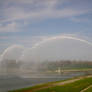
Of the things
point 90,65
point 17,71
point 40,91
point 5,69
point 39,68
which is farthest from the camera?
point 90,65

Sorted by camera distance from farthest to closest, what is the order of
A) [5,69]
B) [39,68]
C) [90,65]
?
[90,65]
[39,68]
[5,69]

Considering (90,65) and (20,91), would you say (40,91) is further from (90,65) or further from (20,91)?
(90,65)

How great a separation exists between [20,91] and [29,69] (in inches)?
2445

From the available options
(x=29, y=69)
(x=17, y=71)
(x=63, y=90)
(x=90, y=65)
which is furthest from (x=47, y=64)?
(x=63, y=90)

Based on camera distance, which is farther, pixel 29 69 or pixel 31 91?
pixel 29 69

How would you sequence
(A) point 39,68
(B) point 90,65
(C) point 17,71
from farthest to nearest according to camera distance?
1. (B) point 90,65
2. (A) point 39,68
3. (C) point 17,71

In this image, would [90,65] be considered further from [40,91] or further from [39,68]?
Answer: [40,91]

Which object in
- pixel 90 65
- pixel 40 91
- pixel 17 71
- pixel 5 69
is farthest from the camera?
pixel 90 65

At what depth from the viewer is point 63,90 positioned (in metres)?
31.0

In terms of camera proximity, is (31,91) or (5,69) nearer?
(31,91)

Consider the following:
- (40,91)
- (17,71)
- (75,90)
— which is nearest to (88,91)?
(75,90)

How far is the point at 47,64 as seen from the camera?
10975cm

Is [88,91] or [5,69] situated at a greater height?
[5,69]

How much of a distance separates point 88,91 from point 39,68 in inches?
3058
